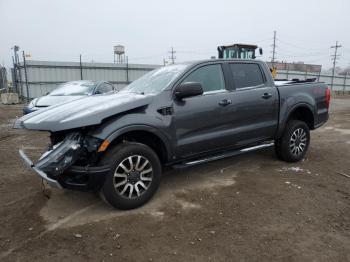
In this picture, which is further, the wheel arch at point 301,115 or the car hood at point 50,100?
the car hood at point 50,100

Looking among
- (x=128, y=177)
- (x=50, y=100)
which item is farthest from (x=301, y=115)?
(x=50, y=100)

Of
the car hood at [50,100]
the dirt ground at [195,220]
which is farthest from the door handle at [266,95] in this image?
the car hood at [50,100]

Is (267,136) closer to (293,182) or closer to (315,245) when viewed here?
(293,182)

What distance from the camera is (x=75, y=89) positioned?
10.2 metres

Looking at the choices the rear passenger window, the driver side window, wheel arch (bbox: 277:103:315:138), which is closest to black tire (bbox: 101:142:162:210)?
the driver side window

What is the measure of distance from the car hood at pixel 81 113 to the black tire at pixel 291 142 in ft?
8.93

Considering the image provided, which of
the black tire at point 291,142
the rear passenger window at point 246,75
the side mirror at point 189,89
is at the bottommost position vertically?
the black tire at point 291,142

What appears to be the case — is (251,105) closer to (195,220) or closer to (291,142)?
(291,142)

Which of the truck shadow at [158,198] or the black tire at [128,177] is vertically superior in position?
the black tire at [128,177]

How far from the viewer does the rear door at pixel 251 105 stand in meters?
4.76

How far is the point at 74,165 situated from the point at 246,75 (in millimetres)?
2984

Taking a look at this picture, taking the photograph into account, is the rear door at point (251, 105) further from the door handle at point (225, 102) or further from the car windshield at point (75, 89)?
the car windshield at point (75, 89)

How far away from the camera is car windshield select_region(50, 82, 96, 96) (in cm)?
989

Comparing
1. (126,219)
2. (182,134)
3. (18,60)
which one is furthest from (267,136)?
(18,60)
